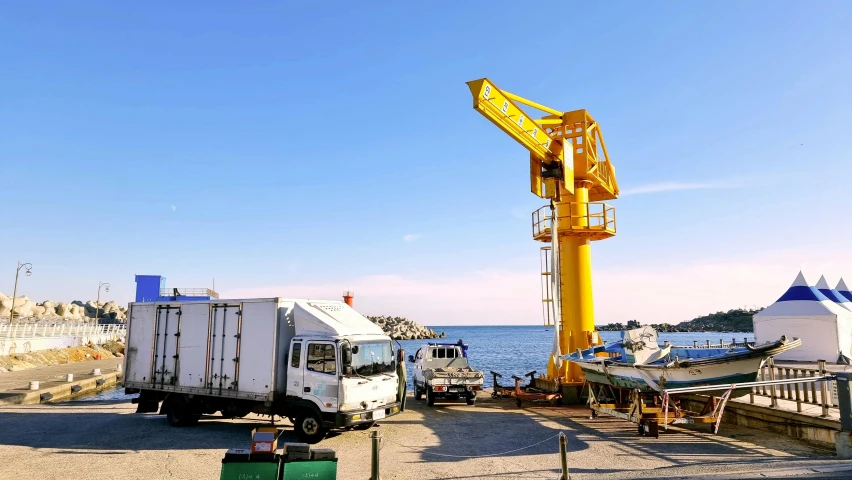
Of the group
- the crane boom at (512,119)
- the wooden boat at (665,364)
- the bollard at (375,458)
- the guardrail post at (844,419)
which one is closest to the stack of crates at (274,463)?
the bollard at (375,458)

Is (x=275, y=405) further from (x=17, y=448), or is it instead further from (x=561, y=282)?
(x=561, y=282)

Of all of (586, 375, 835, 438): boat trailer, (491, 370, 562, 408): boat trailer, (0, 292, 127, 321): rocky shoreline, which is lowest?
(491, 370, 562, 408): boat trailer

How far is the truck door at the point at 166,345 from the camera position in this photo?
49.4 feet

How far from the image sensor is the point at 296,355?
13.1m

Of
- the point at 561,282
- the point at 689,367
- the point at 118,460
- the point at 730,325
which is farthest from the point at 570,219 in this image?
the point at 730,325

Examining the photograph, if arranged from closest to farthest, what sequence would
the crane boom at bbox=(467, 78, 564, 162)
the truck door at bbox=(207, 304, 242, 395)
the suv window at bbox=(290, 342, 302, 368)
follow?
the suv window at bbox=(290, 342, 302, 368)
the truck door at bbox=(207, 304, 242, 395)
the crane boom at bbox=(467, 78, 564, 162)

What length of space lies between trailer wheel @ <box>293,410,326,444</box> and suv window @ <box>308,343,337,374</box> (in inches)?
44.6

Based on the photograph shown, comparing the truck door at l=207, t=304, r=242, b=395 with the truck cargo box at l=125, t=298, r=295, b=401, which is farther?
the truck door at l=207, t=304, r=242, b=395

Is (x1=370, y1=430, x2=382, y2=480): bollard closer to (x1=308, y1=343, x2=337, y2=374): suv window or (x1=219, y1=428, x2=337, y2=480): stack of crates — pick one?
(x1=219, y1=428, x2=337, y2=480): stack of crates

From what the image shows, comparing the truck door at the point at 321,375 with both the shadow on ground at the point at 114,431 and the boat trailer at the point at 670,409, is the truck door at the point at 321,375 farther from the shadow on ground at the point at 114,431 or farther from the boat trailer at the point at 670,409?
the boat trailer at the point at 670,409

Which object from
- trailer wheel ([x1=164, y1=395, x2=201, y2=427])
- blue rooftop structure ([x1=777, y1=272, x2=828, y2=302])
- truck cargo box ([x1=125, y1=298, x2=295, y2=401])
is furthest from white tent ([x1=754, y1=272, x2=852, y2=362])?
trailer wheel ([x1=164, y1=395, x2=201, y2=427])

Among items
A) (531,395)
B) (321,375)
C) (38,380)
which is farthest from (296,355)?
(38,380)

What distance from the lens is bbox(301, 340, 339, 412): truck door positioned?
486 inches

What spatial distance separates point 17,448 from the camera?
39.7ft
